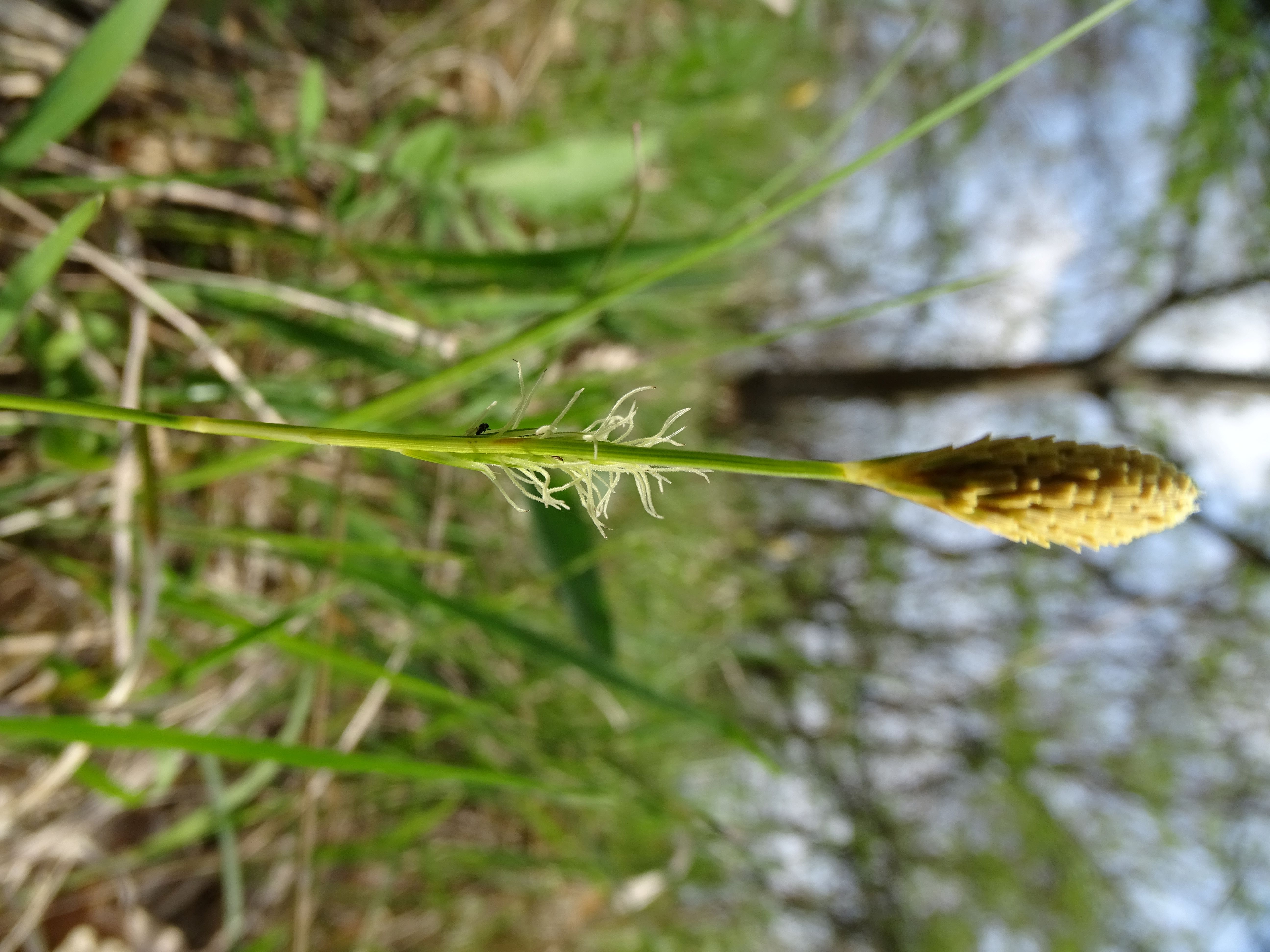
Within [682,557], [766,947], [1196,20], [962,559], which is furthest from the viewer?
[962,559]

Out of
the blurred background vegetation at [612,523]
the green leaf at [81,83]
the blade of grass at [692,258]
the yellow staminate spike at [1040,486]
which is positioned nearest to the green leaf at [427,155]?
the blurred background vegetation at [612,523]

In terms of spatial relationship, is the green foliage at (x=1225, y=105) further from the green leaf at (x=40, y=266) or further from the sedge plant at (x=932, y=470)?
the green leaf at (x=40, y=266)

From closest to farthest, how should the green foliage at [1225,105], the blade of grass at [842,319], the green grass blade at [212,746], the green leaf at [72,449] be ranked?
1. the green grass blade at [212,746]
2. the blade of grass at [842,319]
3. the green leaf at [72,449]
4. the green foliage at [1225,105]

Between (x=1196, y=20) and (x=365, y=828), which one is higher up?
(x=1196, y=20)

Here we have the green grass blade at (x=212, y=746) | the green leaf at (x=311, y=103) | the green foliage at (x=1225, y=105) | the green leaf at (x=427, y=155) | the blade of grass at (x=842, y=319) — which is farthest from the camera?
the green foliage at (x=1225, y=105)

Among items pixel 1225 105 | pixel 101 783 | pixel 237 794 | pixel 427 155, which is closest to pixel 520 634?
pixel 101 783

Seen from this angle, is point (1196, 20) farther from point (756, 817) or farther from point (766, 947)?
point (766, 947)

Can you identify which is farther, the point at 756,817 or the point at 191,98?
the point at 756,817

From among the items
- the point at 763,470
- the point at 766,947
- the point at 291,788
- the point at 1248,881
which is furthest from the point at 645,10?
the point at 1248,881

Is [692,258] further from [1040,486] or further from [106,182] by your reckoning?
[106,182]
